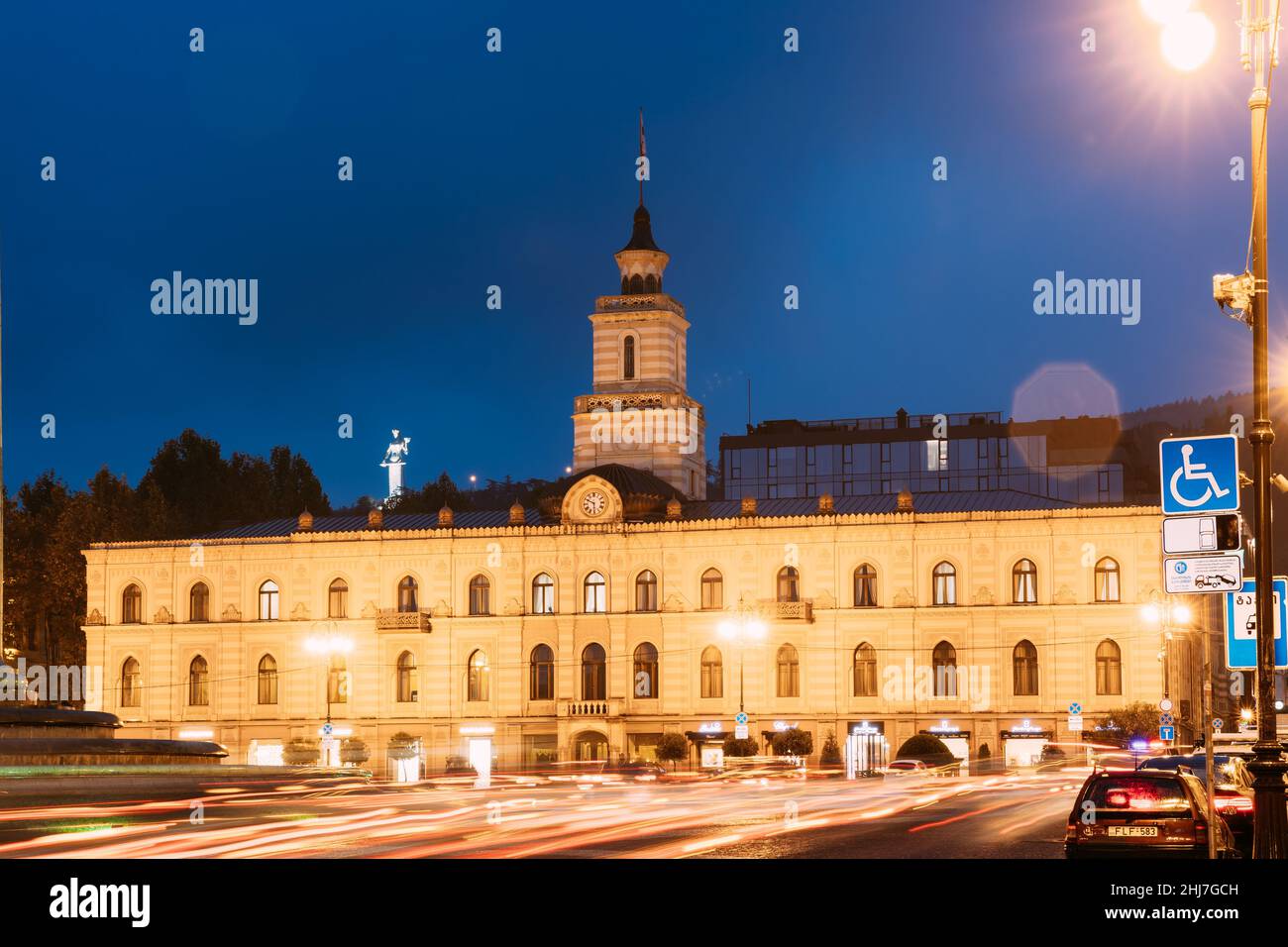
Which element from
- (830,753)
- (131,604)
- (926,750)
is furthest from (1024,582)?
(131,604)

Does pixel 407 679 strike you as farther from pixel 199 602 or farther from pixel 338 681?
pixel 199 602

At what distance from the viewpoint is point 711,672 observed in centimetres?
8150

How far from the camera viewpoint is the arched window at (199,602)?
289 feet

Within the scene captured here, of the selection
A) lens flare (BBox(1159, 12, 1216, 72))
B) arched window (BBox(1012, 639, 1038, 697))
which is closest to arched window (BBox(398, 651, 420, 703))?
arched window (BBox(1012, 639, 1038, 697))

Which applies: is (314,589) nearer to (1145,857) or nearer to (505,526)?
(505,526)

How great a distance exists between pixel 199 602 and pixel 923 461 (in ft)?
181

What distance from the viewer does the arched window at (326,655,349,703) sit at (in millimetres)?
85375

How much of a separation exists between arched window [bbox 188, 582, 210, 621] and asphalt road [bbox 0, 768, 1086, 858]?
136 feet

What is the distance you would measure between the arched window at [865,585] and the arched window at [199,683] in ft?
109

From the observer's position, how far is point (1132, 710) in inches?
2923

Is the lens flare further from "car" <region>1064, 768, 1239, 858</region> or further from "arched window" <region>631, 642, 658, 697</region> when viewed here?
"arched window" <region>631, 642, 658, 697</region>

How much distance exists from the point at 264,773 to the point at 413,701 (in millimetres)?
39414
